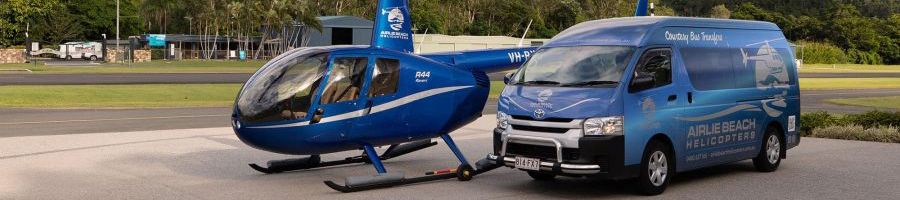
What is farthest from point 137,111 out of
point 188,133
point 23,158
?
point 23,158

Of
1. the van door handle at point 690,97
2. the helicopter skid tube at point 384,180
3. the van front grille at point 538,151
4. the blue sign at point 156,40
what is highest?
the blue sign at point 156,40

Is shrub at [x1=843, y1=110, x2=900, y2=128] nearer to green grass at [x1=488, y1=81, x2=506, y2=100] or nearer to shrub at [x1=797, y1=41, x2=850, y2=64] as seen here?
green grass at [x1=488, y1=81, x2=506, y2=100]

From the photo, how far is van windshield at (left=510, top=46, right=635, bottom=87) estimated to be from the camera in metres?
10.7

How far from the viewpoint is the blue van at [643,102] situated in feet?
33.3

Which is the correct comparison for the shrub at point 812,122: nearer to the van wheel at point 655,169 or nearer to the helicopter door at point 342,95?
the van wheel at point 655,169

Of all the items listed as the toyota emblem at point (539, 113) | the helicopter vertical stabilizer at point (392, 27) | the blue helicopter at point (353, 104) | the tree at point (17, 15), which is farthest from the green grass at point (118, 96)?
the tree at point (17, 15)

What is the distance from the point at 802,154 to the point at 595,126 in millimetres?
6712

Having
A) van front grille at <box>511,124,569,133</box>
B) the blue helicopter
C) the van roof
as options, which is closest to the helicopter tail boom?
the blue helicopter

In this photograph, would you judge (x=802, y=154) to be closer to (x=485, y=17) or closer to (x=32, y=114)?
(x=32, y=114)

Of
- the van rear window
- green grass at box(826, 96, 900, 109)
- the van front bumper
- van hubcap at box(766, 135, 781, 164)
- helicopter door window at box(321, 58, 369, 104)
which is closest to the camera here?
the van front bumper

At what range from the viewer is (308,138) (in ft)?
37.0

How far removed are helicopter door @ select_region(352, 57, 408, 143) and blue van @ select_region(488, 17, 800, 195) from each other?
1557mm

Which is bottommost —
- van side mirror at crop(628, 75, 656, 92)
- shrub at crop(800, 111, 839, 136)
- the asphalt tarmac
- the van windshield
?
the asphalt tarmac

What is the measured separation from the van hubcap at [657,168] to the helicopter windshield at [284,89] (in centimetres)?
399
